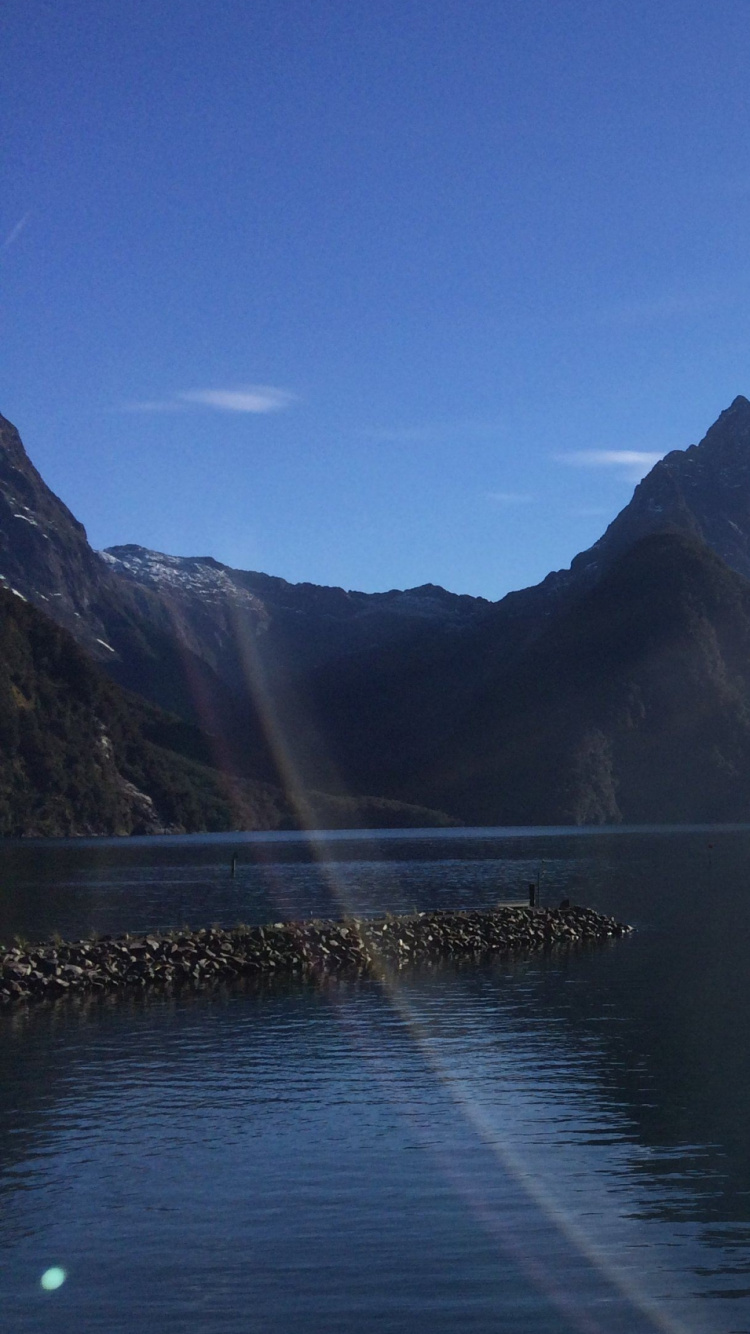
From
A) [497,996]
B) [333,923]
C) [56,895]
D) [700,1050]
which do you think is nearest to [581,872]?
[56,895]

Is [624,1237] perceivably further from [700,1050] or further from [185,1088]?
[700,1050]

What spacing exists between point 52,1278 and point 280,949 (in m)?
47.6

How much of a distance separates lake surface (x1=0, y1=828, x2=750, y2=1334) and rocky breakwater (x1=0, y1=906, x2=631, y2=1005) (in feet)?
13.6

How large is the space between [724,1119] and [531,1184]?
7888mm

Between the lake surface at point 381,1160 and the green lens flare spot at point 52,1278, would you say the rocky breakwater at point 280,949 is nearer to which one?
the lake surface at point 381,1160

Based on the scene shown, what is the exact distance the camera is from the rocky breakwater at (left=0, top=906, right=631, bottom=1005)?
6050 centimetres

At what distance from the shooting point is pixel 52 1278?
73.9 feet

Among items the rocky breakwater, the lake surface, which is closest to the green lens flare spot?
the lake surface

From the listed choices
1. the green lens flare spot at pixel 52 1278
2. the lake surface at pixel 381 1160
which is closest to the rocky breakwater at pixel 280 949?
the lake surface at pixel 381 1160

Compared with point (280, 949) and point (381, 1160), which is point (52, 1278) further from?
point (280, 949)

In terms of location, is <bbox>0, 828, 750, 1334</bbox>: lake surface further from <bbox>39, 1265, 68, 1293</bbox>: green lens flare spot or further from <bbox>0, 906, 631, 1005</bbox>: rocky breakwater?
<bbox>0, 906, 631, 1005</bbox>: rocky breakwater

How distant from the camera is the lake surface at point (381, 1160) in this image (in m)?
21.7

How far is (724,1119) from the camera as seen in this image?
3372 cm

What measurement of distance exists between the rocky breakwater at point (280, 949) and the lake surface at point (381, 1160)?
4.15m
